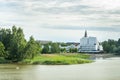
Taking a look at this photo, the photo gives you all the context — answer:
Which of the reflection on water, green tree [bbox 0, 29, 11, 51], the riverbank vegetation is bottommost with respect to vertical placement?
the reflection on water

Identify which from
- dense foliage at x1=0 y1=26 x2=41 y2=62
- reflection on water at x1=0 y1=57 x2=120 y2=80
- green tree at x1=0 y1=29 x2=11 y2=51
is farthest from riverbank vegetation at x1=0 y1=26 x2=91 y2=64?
reflection on water at x1=0 y1=57 x2=120 y2=80

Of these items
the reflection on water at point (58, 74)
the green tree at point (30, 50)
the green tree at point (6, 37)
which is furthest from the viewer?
the green tree at point (6, 37)

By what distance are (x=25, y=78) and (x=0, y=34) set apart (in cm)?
5913

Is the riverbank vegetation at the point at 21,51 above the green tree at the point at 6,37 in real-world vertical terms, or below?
below

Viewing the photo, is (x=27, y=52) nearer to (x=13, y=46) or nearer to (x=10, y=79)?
(x=13, y=46)

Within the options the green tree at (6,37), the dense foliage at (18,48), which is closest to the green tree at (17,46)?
the dense foliage at (18,48)

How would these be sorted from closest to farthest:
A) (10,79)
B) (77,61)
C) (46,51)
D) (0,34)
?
(10,79), (77,61), (0,34), (46,51)

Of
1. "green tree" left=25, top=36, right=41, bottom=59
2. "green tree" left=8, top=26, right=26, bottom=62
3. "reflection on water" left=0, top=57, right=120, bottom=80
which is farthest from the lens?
"green tree" left=8, top=26, right=26, bottom=62

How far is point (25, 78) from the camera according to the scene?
52500mm

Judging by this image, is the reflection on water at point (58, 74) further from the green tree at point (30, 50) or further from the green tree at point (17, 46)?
the green tree at point (17, 46)

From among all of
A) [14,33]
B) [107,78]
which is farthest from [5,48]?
[107,78]

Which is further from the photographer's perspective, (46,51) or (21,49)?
(46,51)

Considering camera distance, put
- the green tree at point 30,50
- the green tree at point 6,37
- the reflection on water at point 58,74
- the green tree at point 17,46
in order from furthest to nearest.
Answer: the green tree at point 6,37, the green tree at point 17,46, the green tree at point 30,50, the reflection on water at point 58,74

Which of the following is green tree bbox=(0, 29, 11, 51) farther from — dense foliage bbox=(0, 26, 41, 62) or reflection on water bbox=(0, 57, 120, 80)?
reflection on water bbox=(0, 57, 120, 80)
